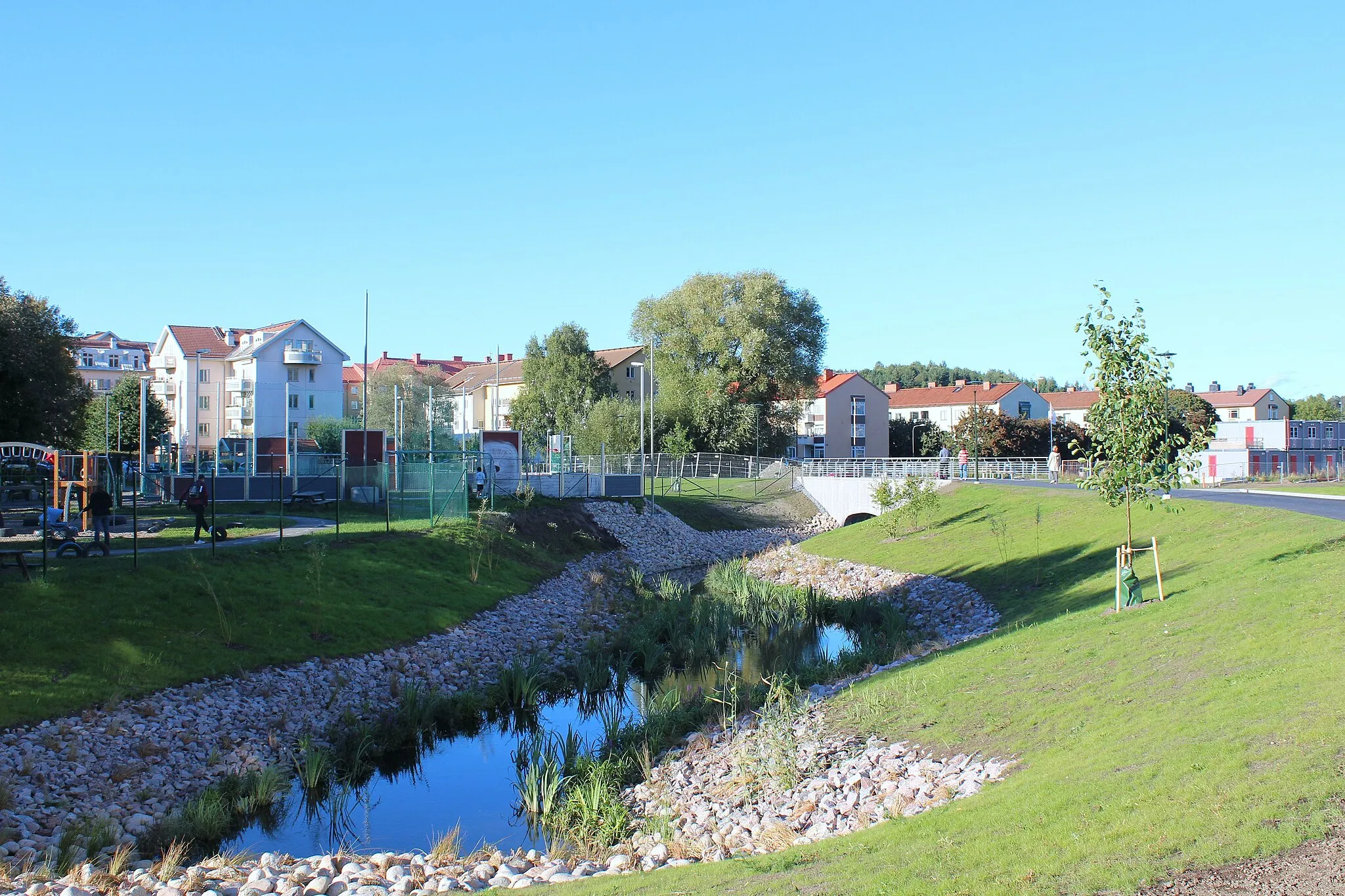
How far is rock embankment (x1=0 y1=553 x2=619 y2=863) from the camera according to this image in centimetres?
1301

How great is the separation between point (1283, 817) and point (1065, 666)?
761 centimetres

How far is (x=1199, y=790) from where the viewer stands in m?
8.53

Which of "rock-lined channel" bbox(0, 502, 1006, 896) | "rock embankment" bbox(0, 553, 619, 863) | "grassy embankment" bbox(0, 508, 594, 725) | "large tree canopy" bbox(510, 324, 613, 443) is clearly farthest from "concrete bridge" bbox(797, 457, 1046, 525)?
"rock-lined channel" bbox(0, 502, 1006, 896)

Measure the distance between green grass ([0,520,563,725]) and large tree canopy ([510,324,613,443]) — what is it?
5768cm

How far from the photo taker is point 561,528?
1668 inches

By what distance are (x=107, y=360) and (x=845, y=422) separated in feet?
258

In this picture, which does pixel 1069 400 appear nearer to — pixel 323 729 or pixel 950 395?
pixel 950 395

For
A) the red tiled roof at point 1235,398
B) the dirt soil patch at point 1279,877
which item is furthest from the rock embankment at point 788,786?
the red tiled roof at point 1235,398

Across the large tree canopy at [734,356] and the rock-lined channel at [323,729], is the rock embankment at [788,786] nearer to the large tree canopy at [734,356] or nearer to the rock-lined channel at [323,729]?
the rock-lined channel at [323,729]

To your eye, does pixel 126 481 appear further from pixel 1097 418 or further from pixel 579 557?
pixel 1097 418

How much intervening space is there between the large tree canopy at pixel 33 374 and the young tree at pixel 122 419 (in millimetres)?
27655

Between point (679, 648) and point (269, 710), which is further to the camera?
point (679, 648)

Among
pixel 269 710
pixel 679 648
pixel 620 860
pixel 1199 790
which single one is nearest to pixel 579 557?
pixel 679 648

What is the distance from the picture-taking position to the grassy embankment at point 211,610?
1631 cm
